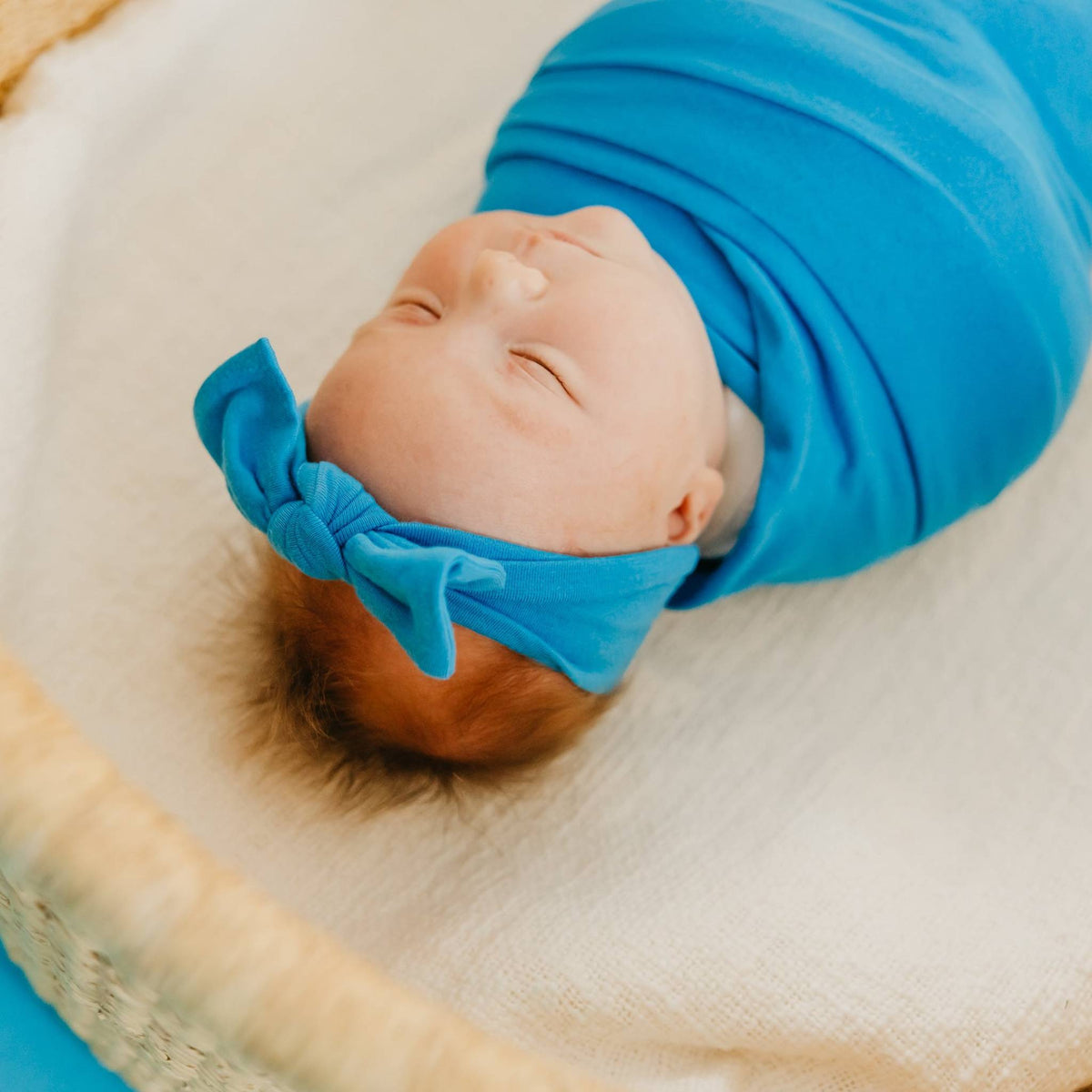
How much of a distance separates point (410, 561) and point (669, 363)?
272 millimetres

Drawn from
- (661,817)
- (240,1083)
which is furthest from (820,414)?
(240,1083)

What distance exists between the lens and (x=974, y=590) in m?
1.05

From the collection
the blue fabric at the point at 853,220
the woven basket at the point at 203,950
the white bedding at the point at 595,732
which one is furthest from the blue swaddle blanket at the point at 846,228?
the woven basket at the point at 203,950

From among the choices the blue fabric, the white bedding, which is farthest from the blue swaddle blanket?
the white bedding

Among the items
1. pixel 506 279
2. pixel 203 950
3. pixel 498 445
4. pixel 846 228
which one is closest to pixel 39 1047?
pixel 203 950

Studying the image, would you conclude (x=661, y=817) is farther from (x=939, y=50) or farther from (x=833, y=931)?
(x=939, y=50)

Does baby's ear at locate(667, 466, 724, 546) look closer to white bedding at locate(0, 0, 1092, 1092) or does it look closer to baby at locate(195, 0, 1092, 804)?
baby at locate(195, 0, 1092, 804)

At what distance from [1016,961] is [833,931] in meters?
0.13

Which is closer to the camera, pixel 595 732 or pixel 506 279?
pixel 506 279

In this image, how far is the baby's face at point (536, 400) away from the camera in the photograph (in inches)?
30.0

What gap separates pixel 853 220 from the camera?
0.90 metres

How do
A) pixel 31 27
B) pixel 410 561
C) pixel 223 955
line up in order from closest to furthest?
pixel 223 955, pixel 410 561, pixel 31 27

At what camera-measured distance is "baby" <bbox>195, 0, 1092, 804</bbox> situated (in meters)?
0.77

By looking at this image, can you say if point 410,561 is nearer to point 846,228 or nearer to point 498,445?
point 498,445
